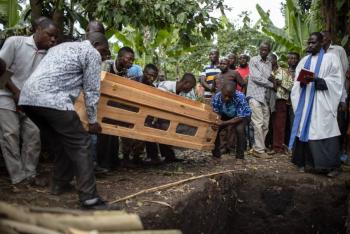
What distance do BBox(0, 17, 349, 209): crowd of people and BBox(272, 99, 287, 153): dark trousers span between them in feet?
0.05

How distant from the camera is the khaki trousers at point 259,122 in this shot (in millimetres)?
7029

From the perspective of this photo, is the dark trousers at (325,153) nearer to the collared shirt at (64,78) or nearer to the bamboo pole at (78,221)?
the collared shirt at (64,78)

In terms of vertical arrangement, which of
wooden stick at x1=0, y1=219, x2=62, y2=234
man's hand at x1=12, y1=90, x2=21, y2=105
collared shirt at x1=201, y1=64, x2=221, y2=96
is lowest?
wooden stick at x1=0, y1=219, x2=62, y2=234

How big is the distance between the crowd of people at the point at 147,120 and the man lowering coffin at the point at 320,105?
0.01 meters

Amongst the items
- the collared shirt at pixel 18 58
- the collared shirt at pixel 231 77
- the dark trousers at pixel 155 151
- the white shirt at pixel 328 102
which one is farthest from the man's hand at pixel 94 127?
the collared shirt at pixel 231 77

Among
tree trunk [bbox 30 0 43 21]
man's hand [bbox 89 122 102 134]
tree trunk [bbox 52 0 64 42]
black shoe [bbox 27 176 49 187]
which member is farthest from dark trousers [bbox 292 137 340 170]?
tree trunk [bbox 30 0 43 21]

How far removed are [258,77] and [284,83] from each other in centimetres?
43

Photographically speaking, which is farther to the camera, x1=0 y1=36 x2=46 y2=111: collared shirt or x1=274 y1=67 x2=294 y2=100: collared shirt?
x1=274 y1=67 x2=294 y2=100: collared shirt

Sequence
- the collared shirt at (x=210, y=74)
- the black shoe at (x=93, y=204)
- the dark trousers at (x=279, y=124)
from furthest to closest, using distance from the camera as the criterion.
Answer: the collared shirt at (x=210, y=74), the dark trousers at (x=279, y=124), the black shoe at (x=93, y=204)

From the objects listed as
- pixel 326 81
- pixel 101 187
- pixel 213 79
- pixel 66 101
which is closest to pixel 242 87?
pixel 213 79

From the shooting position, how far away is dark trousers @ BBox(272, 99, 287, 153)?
7237mm

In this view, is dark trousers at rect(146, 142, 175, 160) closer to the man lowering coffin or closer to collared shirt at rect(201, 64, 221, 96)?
the man lowering coffin

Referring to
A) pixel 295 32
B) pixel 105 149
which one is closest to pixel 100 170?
pixel 105 149

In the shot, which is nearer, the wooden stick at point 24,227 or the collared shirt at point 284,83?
the wooden stick at point 24,227
